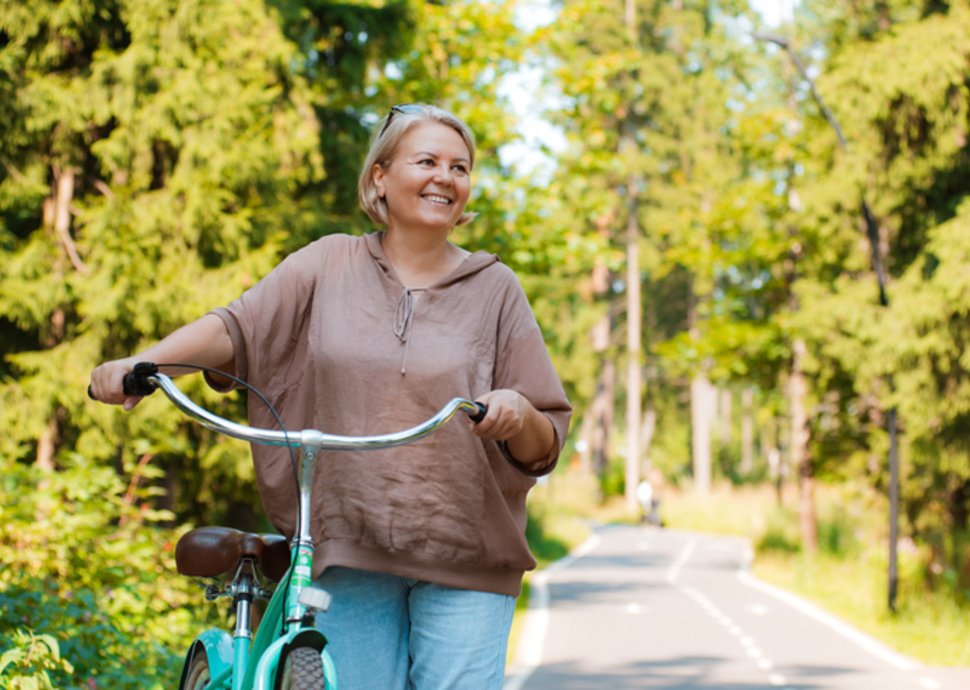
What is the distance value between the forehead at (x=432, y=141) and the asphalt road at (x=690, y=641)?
7.92 meters

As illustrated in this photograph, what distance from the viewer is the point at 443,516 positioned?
10.6 feet

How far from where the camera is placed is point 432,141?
3404 mm

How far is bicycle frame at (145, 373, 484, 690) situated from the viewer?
2844 mm

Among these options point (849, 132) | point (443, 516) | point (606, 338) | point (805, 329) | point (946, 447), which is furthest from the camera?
point (606, 338)

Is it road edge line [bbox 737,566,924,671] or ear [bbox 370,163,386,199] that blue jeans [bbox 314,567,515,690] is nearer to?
ear [bbox 370,163,386,199]

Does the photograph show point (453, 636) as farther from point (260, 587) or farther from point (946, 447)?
point (946, 447)

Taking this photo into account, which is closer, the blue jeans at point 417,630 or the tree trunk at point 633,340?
the blue jeans at point 417,630

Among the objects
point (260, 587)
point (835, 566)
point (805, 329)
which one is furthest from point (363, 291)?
point (835, 566)

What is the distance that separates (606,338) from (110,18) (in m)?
47.3

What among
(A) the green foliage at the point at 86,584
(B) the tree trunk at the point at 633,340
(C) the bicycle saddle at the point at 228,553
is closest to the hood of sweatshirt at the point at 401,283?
(C) the bicycle saddle at the point at 228,553

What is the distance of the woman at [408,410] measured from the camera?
10.5 ft

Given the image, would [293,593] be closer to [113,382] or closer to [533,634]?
[113,382]

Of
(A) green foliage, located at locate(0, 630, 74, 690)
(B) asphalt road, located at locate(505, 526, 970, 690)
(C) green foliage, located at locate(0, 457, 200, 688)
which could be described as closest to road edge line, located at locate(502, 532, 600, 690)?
(B) asphalt road, located at locate(505, 526, 970, 690)

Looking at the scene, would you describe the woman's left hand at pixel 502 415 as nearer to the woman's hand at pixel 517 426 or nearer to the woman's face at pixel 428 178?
the woman's hand at pixel 517 426
